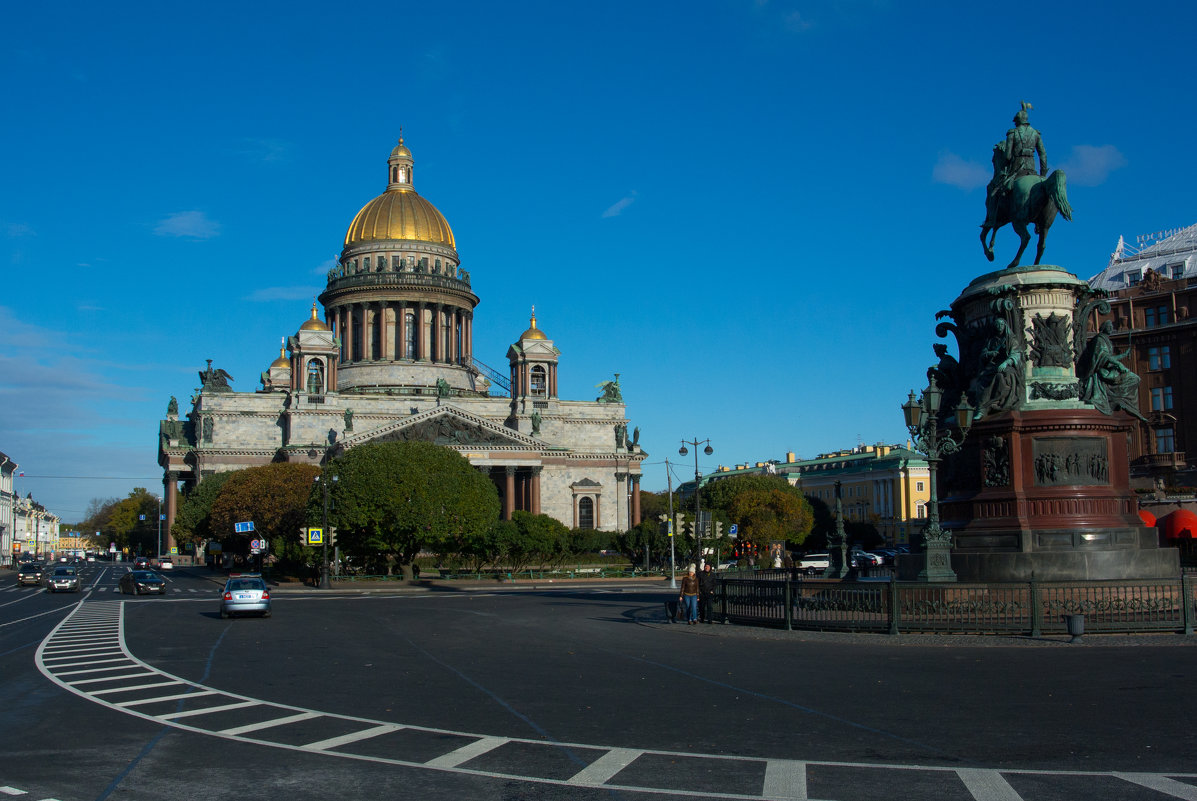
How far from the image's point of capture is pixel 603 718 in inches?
547

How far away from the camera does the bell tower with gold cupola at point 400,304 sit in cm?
11894

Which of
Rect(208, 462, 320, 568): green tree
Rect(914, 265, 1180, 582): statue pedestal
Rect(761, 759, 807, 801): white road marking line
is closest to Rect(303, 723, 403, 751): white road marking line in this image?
Rect(761, 759, 807, 801): white road marking line

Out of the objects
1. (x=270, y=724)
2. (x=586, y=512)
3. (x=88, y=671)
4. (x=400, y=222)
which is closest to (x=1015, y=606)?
(x=270, y=724)

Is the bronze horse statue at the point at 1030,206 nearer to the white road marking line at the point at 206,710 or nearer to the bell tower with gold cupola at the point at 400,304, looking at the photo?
the white road marking line at the point at 206,710

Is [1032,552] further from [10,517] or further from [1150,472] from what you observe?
[10,517]

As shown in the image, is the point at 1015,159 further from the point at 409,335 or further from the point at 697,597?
the point at 409,335

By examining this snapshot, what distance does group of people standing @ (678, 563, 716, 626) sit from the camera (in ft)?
96.8

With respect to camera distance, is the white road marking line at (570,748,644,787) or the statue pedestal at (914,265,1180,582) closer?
the white road marking line at (570,748,644,787)

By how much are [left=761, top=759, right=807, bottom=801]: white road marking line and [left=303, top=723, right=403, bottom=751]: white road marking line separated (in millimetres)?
4632

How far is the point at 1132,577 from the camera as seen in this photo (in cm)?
2425

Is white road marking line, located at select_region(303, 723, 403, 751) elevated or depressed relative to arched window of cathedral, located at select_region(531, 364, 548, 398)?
depressed

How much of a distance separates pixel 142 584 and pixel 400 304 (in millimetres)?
69188

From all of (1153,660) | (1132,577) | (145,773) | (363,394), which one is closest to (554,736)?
(145,773)

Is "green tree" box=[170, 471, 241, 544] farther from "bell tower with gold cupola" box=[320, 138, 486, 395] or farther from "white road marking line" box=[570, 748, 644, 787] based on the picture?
"white road marking line" box=[570, 748, 644, 787]
